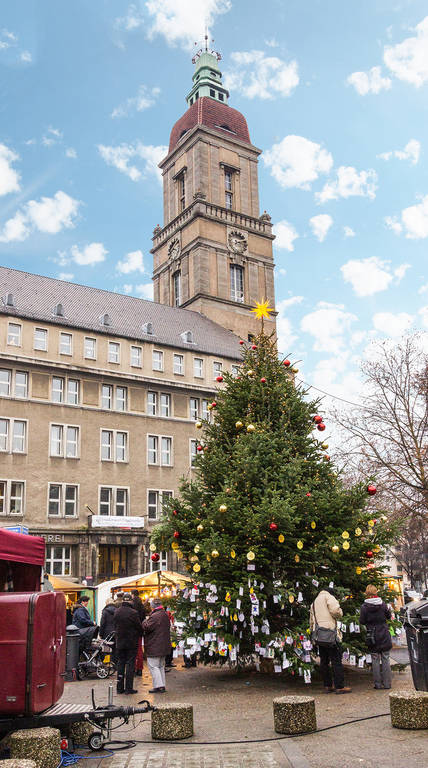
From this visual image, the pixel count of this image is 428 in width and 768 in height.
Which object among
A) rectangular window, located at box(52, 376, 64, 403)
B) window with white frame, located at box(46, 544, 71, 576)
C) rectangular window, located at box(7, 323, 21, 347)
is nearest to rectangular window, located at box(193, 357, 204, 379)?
rectangular window, located at box(52, 376, 64, 403)

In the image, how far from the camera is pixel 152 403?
4606 cm

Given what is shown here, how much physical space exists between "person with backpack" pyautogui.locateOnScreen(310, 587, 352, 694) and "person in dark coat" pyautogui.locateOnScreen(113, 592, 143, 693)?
3.48 metres

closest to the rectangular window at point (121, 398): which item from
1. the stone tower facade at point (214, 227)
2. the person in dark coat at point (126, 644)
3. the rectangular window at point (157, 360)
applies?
the rectangular window at point (157, 360)

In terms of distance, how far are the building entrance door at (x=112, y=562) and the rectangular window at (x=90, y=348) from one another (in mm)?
11249

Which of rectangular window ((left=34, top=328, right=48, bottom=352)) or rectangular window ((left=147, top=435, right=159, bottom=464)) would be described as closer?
rectangular window ((left=34, top=328, right=48, bottom=352))

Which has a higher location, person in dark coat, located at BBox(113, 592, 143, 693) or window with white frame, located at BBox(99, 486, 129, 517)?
window with white frame, located at BBox(99, 486, 129, 517)

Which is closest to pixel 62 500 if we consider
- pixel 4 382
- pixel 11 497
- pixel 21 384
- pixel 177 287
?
pixel 11 497

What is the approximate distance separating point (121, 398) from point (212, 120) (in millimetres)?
35211

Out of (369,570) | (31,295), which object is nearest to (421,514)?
(369,570)

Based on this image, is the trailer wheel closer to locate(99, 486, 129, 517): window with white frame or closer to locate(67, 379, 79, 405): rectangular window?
locate(99, 486, 129, 517): window with white frame

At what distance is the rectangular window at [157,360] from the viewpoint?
46.7 metres

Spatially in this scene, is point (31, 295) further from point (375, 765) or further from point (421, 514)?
point (375, 765)

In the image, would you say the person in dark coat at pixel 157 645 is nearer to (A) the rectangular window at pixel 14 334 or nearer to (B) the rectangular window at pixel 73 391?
(A) the rectangular window at pixel 14 334

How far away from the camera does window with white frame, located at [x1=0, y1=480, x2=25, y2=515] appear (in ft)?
125
